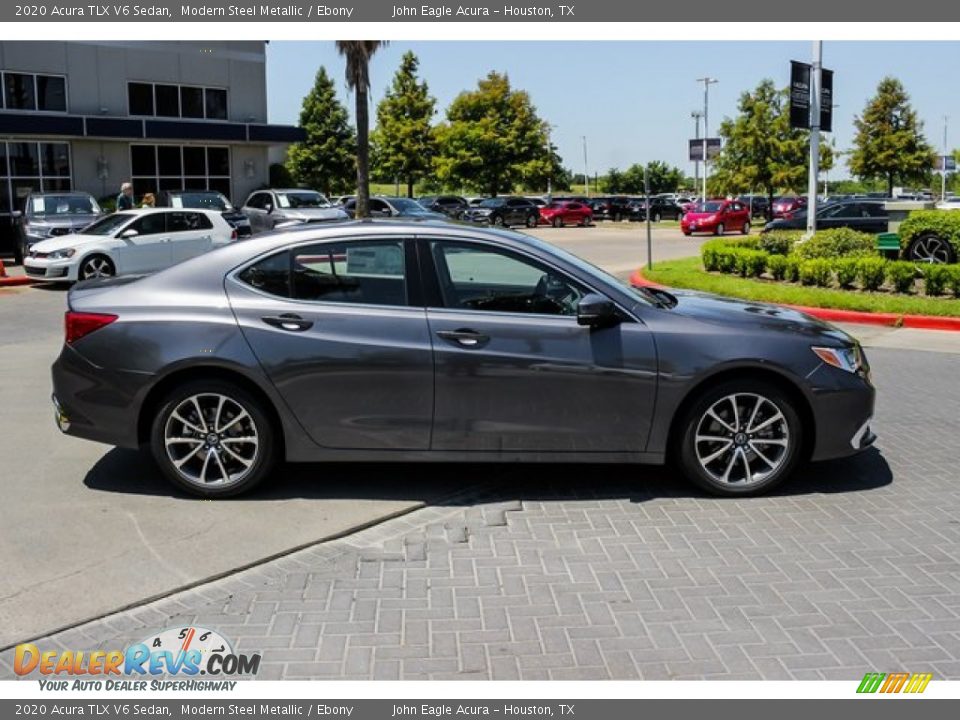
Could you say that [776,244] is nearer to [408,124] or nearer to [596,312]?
[596,312]

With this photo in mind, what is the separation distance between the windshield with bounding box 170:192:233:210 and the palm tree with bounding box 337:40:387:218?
7.01 meters

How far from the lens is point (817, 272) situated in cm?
1584

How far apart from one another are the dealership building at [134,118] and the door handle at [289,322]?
25.7 metres

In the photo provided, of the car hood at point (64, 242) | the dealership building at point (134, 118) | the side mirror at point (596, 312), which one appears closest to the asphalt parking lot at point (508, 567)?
the side mirror at point (596, 312)

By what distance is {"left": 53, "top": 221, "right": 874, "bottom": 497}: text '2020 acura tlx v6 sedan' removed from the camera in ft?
18.5

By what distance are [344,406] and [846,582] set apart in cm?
278

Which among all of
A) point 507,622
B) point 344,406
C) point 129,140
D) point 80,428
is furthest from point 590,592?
point 129,140

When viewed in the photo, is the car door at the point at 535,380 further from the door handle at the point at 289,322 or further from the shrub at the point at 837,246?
the shrub at the point at 837,246


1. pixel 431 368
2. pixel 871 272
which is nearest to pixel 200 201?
pixel 871 272

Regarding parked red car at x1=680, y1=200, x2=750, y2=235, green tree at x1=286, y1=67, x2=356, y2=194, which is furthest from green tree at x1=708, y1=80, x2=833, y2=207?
green tree at x1=286, y1=67, x2=356, y2=194

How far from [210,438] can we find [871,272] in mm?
11913

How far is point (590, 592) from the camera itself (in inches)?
181

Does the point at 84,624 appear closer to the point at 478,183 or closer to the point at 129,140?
the point at 129,140

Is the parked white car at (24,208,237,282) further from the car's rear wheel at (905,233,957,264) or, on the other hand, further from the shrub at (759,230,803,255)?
the car's rear wheel at (905,233,957,264)
